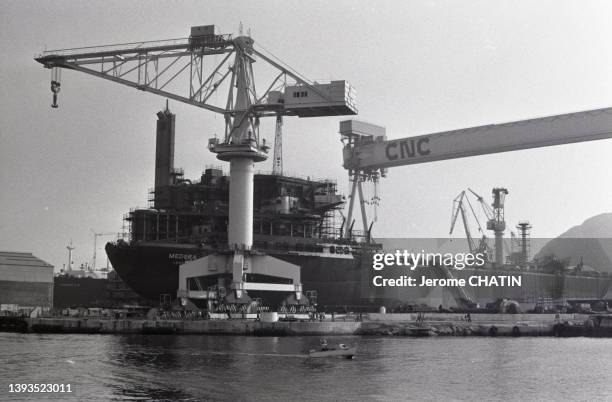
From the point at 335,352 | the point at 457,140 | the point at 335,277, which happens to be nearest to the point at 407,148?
the point at 457,140

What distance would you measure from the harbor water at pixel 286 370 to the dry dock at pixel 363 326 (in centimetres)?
332

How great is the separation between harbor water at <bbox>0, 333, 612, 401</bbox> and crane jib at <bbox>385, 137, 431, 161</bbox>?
3196cm

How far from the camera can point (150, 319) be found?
6425 cm

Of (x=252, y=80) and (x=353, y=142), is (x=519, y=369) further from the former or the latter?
(x=353, y=142)

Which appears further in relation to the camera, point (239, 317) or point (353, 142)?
point (353, 142)

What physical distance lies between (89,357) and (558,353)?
3084 centimetres

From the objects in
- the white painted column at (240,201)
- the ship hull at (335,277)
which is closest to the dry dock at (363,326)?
the white painted column at (240,201)

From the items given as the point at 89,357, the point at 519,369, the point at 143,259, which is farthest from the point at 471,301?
the point at 89,357

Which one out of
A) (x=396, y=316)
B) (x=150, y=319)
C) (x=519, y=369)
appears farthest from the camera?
(x=396, y=316)

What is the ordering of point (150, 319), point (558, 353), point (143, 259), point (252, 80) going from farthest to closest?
point (143, 259) → point (252, 80) → point (150, 319) → point (558, 353)

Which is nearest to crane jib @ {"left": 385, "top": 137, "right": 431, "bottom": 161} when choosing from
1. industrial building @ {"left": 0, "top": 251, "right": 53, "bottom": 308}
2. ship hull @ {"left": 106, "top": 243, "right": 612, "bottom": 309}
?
ship hull @ {"left": 106, "top": 243, "right": 612, "bottom": 309}

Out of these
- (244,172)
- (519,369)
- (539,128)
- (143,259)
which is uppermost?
(539,128)

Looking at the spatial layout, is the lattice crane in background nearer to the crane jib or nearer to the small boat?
the crane jib

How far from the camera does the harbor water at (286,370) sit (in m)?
33.9
